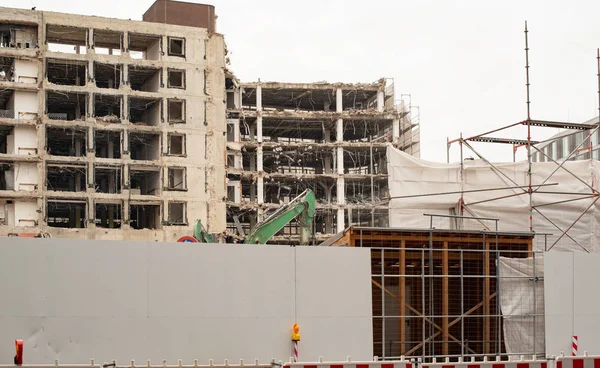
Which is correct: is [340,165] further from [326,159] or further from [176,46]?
[176,46]

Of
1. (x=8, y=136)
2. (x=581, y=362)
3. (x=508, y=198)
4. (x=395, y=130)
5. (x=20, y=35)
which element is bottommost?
(x=581, y=362)

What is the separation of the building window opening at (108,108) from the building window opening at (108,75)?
120 cm

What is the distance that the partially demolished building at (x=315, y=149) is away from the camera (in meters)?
64.1

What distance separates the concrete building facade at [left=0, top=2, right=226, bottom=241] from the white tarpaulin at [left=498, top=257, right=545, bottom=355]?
1454 inches

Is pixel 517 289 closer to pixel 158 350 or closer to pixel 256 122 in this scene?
pixel 158 350

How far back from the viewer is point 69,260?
58.1 feet

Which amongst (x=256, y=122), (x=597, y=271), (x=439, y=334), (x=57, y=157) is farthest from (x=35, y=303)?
(x=256, y=122)

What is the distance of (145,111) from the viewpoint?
6150 cm

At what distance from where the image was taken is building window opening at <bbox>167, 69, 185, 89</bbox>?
59588 mm

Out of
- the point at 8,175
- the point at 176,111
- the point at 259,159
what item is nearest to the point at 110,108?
the point at 176,111

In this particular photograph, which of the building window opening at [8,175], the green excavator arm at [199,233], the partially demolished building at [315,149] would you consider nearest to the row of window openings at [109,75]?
the partially demolished building at [315,149]

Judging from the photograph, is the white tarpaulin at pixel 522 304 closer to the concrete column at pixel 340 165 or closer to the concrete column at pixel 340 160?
the concrete column at pixel 340 165

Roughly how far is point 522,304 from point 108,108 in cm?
4379

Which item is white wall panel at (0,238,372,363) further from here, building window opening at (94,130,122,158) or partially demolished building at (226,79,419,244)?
partially demolished building at (226,79,419,244)
